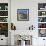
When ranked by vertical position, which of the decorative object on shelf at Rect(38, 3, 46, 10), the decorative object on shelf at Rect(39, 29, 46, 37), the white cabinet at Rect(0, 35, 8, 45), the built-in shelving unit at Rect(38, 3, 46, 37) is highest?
the decorative object on shelf at Rect(38, 3, 46, 10)

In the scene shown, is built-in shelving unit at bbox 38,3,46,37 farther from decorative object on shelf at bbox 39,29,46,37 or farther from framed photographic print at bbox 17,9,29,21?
framed photographic print at bbox 17,9,29,21

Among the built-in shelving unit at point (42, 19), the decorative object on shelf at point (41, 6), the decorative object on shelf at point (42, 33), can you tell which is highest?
the decorative object on shelf at point (41, 6)

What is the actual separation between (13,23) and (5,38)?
3.00 feet

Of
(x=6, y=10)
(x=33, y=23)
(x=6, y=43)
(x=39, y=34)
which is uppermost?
(x=6, y=10)

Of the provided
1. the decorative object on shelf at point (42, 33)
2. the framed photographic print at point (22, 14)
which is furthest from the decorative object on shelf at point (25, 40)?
the framed photographic print at point (22, 14)

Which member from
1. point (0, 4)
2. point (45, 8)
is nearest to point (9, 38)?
point (0, 4)

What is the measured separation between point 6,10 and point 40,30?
82.4 inches

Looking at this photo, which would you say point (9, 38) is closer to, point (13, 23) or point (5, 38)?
point (5, 38)

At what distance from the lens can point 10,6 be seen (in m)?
6.54

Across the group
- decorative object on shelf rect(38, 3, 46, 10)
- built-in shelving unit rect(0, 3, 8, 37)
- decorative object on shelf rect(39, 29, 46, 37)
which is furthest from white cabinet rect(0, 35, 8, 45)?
decorative object on shelf rect(38, 3, 46, 10)

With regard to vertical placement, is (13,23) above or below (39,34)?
above

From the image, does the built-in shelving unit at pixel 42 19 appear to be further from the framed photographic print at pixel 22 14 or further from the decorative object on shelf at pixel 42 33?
the framed photographic print at pixel 22 14

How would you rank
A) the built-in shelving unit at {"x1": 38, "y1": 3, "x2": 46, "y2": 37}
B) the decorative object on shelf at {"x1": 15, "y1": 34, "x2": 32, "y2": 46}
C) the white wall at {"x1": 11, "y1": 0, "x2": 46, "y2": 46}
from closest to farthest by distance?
the decorative object on shelf at {"x1": 15, "y1": 34, "x2": 32, "y2": 46}, the white wall at {"x1": 11, "y1": 0, "x2": 46, "y2": 46}, the built-in shelving unit at {"x1": 38, "y1": 3, "x2": 46, "y2": 37}

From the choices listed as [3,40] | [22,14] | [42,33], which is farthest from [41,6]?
[3,40]
